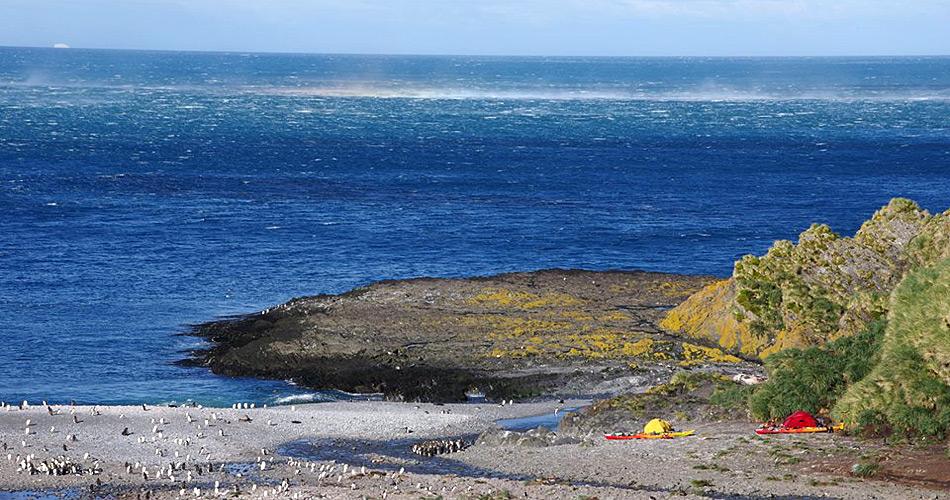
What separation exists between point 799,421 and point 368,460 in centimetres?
1263

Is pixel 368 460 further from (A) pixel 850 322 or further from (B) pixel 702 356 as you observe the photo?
(A) pixel 850 322

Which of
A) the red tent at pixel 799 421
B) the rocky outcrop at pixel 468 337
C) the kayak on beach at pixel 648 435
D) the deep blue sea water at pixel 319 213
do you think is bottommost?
the deep blue sea water at pixel 319 213

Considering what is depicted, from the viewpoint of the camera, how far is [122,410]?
153ft

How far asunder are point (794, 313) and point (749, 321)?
2.14 m

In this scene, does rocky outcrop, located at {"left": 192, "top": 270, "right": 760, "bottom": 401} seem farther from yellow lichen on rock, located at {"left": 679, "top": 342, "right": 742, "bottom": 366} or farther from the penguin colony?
the penguin colony

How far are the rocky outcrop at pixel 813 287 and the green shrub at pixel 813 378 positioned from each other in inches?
352

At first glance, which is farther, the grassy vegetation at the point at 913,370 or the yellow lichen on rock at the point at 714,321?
the yellow lichen on rock at the point at 714,321

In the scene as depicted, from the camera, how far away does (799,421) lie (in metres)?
40.0

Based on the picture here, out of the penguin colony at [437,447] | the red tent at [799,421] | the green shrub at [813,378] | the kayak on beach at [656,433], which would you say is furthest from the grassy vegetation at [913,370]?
the penguin colony at [437,447]

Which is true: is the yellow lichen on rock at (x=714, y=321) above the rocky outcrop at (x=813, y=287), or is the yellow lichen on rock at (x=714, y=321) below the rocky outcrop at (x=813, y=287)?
below

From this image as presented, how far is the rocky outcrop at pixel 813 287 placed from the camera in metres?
52.2

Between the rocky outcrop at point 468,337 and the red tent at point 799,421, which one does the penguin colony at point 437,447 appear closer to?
the rocky outcrop at point 468,337

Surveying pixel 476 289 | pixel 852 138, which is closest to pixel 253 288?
pixel 476 289

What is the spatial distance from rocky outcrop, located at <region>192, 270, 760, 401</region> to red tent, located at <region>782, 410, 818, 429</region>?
39.0 ft
